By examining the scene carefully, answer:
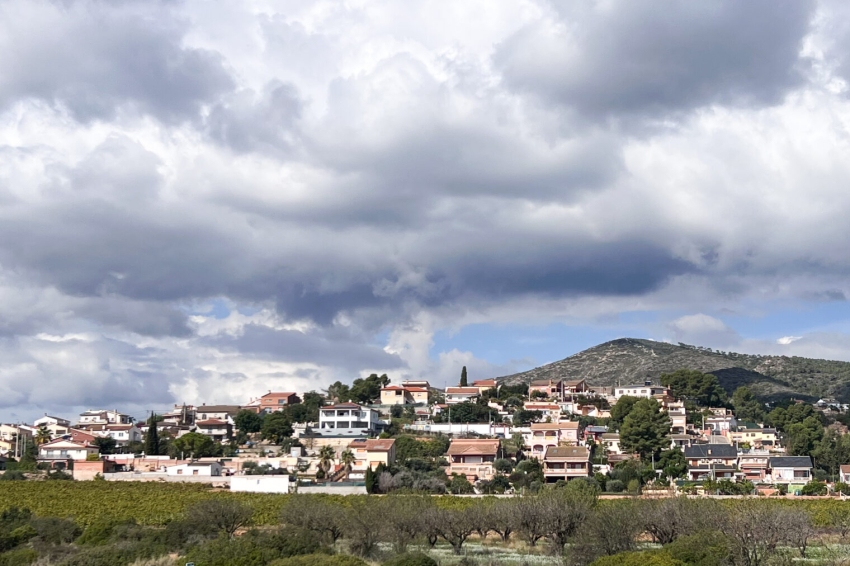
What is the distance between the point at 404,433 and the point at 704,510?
203ft

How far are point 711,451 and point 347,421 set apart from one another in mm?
40167

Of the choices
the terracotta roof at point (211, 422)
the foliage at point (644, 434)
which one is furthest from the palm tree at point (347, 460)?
the terracotta roof at point (211, 422)

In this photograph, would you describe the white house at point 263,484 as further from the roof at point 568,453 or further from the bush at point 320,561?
the bush at point 320,561

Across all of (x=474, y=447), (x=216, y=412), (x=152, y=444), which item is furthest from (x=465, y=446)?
(x=216, y=412)

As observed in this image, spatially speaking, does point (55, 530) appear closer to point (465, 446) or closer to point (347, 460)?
point (347, 460)

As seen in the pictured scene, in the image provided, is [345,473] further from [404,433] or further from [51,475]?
[51,475]

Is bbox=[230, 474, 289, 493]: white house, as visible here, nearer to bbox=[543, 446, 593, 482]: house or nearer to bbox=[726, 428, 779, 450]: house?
bbox=[543, 446, 593, 482]: house

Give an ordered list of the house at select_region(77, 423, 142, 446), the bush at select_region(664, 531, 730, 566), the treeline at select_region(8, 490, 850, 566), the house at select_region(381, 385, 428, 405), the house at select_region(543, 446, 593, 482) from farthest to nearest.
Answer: the house at select_region(381, 385, 428, 405) < the house at select_region(77, 423, 142, 446) < the house at select_region(543, 446, 593, 482) < the treeline at select_region(8, 490, 850, 566) < the bush at select_region(664, 531, 730, 566)

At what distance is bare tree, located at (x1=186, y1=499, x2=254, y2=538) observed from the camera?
48250mm

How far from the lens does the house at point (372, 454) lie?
3428 inches

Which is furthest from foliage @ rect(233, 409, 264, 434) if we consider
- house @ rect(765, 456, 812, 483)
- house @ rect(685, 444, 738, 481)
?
house @ rect(765, 456, 812, 483)

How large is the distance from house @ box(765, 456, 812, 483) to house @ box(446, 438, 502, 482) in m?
26.7

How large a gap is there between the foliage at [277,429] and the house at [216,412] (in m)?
23.1

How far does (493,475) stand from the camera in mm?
86750
